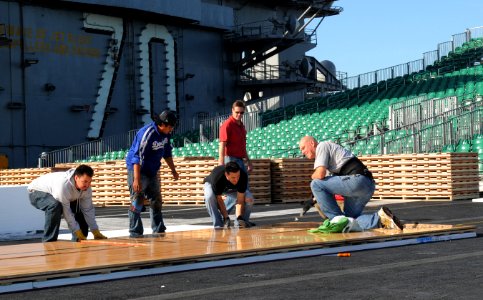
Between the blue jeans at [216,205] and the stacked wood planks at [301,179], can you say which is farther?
the stacked wood planks at [301,179]

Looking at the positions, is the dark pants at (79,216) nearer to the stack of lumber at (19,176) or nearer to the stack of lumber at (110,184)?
the stack of lumber at (110,184)

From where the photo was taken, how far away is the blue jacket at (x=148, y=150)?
1179cm

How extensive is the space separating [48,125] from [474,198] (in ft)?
84.2

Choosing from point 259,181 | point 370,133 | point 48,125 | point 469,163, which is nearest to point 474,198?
point 469,163

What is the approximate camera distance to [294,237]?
1080 cm

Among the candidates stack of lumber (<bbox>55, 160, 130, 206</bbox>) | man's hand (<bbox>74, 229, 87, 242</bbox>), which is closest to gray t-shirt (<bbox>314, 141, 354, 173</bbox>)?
man's hand (<bbox>74, 229, 87, 242</bbox>)

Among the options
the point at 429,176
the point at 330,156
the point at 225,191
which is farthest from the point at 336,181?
the point at 429,176

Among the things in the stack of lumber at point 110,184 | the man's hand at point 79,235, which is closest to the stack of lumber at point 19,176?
the stack of lumber at point 110,184

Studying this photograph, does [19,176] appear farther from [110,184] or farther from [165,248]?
[165,248]

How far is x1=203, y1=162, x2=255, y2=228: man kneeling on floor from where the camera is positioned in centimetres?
1223

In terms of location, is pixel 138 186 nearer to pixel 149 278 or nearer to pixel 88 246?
pixel 88 246

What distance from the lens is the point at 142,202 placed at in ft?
38.8

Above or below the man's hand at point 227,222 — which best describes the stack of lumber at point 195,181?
above

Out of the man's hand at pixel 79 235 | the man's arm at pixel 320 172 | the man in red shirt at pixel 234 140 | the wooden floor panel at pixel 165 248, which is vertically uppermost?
the man in red shirt at pixel 234 140
